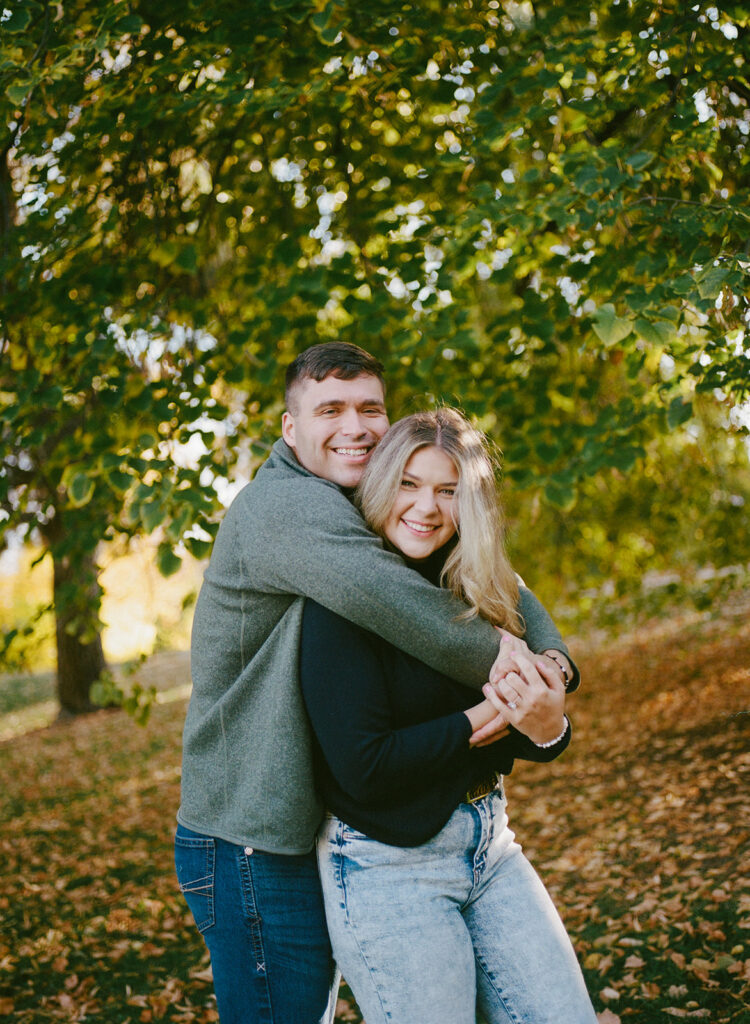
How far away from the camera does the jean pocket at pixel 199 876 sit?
80.6 inches

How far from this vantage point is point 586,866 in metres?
4.96

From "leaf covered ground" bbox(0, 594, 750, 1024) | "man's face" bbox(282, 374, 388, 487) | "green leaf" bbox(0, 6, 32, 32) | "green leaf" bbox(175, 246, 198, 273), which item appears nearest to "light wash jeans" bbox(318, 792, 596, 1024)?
"man's face" bbox(282, 374, 388, 487)

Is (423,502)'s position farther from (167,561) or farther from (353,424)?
(167,561)

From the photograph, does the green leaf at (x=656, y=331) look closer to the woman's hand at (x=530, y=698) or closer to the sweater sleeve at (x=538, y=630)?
the sweater sleeve at (x=538, y=630)

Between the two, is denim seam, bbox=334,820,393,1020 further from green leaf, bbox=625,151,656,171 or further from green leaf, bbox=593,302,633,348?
green leaf, bbox=625,151,656,171

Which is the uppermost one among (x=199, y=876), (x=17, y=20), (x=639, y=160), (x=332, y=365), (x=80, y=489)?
(x=17, y=20)

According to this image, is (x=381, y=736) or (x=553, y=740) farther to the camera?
(x=553, y=740)

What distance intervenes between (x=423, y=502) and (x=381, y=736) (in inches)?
23.3

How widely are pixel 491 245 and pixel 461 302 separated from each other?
1.71 feet

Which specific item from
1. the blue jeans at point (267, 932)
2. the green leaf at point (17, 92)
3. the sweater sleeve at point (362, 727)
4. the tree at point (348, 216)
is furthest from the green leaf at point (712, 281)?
the green leaf at point (17, 92)

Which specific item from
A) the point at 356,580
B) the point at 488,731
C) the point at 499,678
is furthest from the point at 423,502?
the point at 488,731

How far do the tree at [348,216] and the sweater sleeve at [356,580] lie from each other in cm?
130

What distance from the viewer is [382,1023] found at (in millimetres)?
1852

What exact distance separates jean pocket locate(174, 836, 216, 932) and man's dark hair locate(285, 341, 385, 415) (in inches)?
47.0
